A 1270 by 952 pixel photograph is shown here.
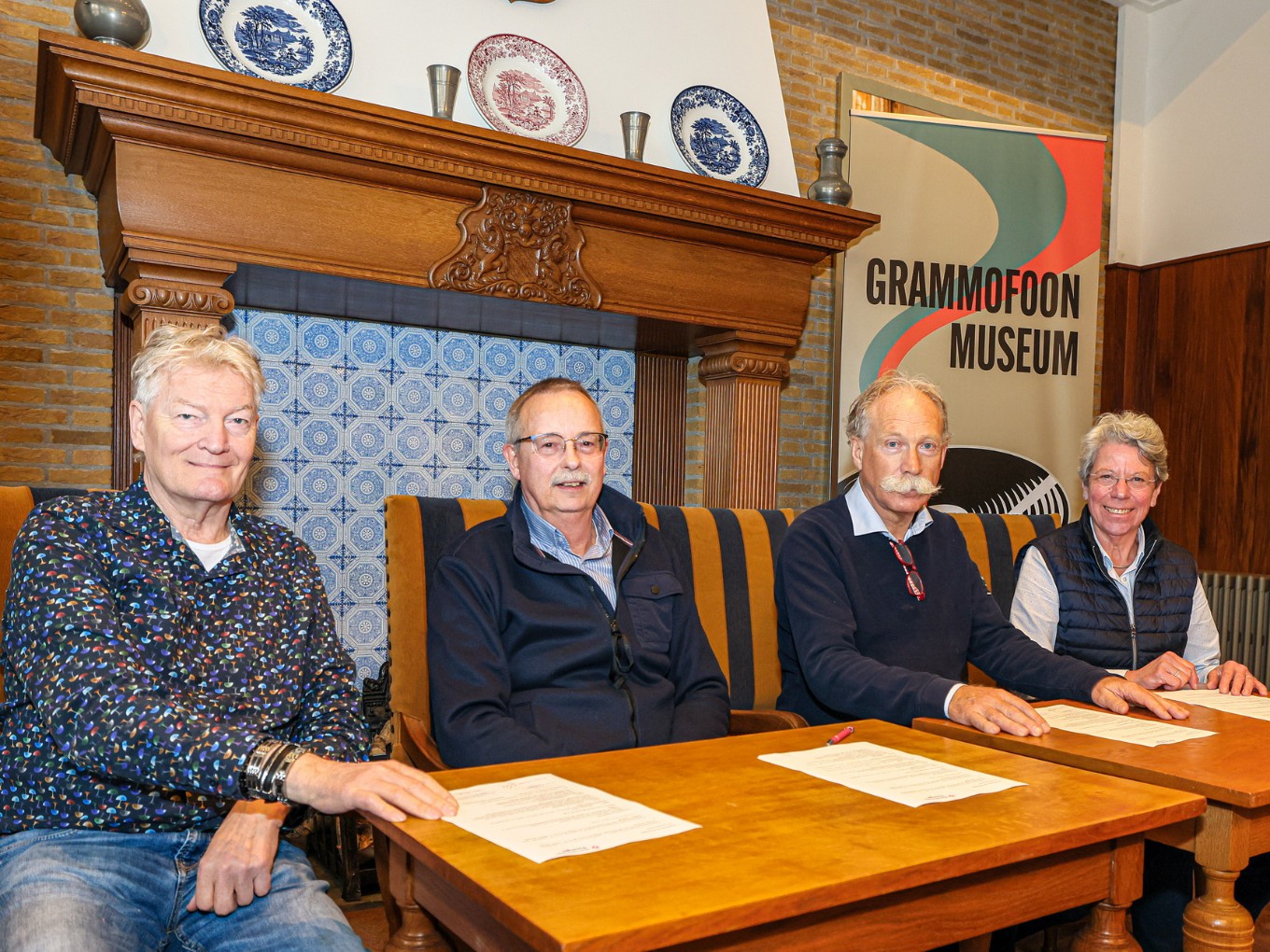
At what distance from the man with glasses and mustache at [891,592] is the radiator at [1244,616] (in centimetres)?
346

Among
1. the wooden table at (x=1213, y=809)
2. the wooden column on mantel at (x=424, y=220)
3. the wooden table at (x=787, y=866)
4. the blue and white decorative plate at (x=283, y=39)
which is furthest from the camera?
the blue and white decorative plate at (x=283, y=39)

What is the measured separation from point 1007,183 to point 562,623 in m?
4.07

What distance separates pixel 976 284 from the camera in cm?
499

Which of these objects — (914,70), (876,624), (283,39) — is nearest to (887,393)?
(876,624)

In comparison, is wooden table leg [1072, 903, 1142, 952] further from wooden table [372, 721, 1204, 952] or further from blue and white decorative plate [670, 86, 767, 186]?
blue and white decorative plate [670, 86, 767, 186]

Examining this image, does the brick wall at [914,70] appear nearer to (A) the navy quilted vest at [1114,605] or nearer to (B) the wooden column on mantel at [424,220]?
(B) the wooden column on mantel at [424,220]

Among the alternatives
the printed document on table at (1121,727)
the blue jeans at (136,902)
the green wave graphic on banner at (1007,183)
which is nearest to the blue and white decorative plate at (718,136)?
the green wave graphic on banner at (1007,183)

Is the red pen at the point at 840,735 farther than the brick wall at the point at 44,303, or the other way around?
the brick wall at the point at 44,303

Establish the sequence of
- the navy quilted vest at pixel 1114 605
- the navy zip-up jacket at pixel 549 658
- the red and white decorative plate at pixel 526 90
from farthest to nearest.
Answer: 1. the red and white decorative plate at pixel 526 90
2. the navy quilted vest at pixel 1114 605
3. the navy zip-up jacket at pixel 549 658

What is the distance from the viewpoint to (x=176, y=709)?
1.27 meters

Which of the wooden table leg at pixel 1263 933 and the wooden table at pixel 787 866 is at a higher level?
the wooden table at pixel 787 866

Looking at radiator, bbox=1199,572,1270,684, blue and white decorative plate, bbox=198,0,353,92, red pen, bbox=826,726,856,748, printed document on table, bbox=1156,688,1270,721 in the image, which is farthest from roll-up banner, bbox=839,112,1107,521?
red pen, bbox=826,726,856,748

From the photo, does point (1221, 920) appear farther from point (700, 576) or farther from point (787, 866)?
point (700, 576)

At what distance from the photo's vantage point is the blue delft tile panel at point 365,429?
3.82 m
